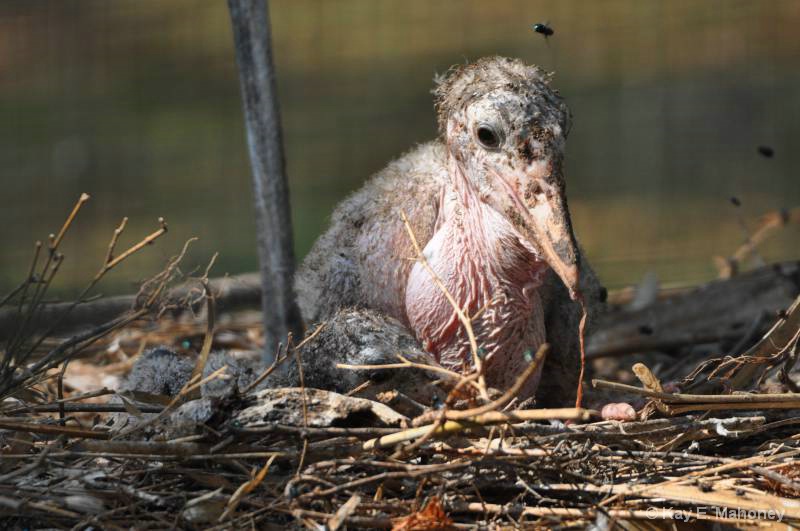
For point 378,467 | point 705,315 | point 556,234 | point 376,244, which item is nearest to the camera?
point 378,467

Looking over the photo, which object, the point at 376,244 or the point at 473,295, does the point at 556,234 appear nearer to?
the point at 473,295

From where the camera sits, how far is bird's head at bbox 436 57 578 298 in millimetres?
2732

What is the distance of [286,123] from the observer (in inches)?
423

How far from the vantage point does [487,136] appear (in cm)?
287

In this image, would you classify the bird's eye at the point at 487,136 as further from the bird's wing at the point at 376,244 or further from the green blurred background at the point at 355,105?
the green blurred background at the point at 355,105

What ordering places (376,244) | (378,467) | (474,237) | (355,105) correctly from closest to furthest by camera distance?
(378,467), (474,237), (376,244), (355,105)

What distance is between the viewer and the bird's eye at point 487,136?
9.32ft

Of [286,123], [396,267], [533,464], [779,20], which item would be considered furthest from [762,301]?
[779,20]

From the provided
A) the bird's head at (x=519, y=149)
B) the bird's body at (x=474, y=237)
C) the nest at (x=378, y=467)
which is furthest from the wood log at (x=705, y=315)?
the nest at (x=378, y=467)

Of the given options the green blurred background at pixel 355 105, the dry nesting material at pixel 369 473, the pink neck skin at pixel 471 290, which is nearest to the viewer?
the dry nesting material at pixel 369 473

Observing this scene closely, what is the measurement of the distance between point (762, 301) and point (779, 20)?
809 centimetres

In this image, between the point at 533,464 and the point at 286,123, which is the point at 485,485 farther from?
the point at 286,123

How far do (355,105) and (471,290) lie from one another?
25.9 ft

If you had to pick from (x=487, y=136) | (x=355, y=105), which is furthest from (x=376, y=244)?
(x=355, y=105)
